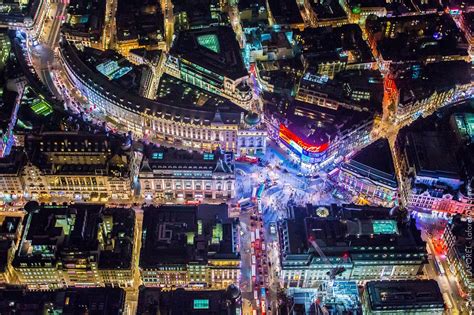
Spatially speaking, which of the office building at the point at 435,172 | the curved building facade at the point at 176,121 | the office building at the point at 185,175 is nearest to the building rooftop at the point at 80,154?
the office building at the point at 185,175

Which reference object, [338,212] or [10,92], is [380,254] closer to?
[338,212]

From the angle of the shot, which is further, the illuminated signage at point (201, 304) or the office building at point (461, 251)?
the office building at point (461, 251)

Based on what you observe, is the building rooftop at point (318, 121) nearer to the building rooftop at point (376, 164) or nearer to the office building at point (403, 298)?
the building rooftop at point (376, 164)

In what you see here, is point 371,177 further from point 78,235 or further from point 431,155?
point 78,235

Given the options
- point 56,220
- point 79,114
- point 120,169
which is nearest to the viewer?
point 56,220

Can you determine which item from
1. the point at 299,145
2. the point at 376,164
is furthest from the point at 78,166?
the point at 376,164

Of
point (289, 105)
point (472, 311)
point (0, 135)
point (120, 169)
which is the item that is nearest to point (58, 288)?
point (120, 169)

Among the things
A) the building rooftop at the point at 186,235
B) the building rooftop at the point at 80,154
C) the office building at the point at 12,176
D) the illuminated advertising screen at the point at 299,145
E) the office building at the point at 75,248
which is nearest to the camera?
the office building at the point at 75,248
